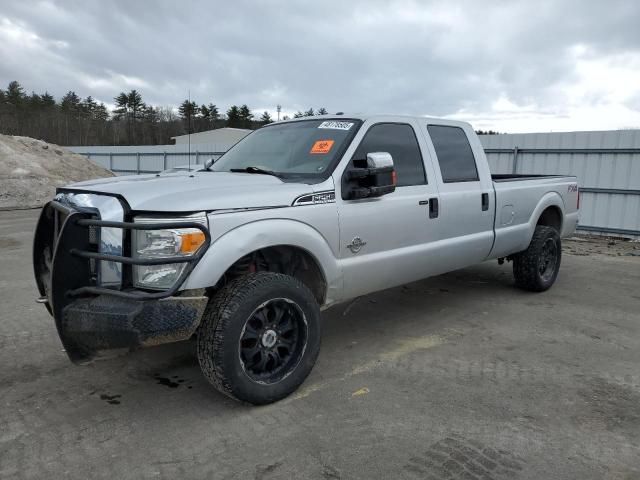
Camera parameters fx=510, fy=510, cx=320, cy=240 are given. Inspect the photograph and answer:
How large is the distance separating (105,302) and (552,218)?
5.62 meters

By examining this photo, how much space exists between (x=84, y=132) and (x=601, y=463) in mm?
72887

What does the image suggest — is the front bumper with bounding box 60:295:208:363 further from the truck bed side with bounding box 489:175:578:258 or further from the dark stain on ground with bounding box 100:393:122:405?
the truck bed side with bounding box 489:175:578:258

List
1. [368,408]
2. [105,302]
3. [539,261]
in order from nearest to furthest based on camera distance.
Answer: [105,302] < [368,408] < [539,261]

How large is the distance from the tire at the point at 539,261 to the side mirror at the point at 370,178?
2978 mm

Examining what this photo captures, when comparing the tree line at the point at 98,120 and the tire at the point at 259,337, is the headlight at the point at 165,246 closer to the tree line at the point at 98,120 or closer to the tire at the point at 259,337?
the tire at the point at 259,337

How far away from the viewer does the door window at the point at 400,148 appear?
4.09m

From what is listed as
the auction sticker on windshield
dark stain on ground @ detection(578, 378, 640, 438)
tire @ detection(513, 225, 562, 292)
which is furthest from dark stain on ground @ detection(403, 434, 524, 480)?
tire @ detection(513, 225, 562, 292)

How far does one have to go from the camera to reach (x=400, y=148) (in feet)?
14.3

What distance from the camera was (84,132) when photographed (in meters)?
66.3

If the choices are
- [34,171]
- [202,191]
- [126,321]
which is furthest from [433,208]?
[34,171]

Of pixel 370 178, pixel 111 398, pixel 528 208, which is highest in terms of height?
pixel 370 178

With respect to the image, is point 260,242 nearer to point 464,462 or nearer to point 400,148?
point 464,462

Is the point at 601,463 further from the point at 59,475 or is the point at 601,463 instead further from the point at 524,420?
the point at 59,475

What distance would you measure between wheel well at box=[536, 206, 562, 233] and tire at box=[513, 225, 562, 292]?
207mm
